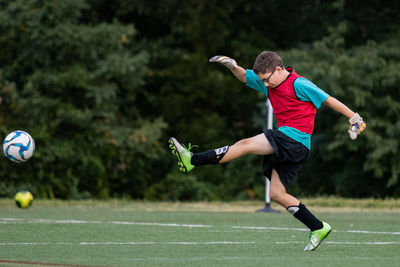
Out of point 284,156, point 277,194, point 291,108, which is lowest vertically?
point 277,194

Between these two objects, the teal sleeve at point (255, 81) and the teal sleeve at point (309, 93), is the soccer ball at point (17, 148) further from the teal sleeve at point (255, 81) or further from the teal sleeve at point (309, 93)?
the teal sleeve at point (309, 93)

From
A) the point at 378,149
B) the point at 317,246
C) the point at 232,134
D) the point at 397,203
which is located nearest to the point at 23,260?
the point at 317,246

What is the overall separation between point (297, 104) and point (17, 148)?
14.4 feet

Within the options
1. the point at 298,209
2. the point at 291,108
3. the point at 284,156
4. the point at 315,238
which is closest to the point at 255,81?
the point at 291,108

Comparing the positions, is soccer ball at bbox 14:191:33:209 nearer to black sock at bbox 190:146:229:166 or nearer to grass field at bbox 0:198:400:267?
grass field at bbox 0:198:400:267

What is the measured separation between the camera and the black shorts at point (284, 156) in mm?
7371

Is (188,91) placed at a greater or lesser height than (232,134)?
greater

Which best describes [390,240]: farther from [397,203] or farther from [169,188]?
[169,188]

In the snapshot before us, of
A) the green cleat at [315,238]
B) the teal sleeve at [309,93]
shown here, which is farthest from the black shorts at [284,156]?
the green cleat at [315,238]

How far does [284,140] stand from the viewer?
7375 mm

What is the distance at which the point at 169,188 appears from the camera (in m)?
25.4

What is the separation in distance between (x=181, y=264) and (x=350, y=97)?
54.2ft

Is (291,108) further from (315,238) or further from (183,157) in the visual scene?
(315,238)

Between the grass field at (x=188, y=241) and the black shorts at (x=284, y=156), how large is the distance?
2.48ft
